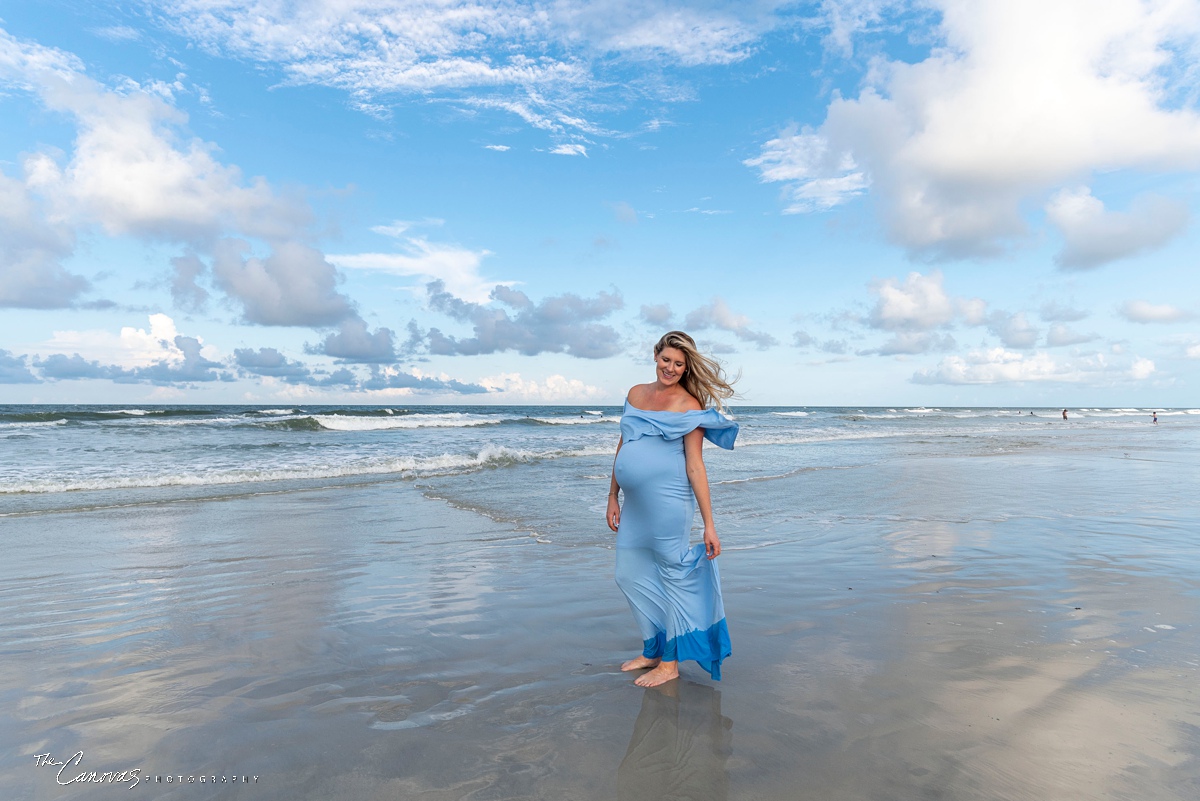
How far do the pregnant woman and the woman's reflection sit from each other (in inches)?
8.0

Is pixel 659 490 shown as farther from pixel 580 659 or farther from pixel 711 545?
pixel 580 659

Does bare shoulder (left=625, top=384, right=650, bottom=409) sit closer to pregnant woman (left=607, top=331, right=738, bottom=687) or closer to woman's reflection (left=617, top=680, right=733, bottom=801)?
pregnant woman (left=607, top=331, right=738, bottom=687)

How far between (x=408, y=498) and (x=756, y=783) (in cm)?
1034

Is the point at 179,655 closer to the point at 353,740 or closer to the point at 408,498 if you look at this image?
the point at 353,740

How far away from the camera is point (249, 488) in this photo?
44.6 feet

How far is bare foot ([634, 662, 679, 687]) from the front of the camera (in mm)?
3918

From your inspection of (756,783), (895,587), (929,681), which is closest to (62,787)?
(756,783)

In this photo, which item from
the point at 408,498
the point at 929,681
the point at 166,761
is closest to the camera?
the point at 166,761

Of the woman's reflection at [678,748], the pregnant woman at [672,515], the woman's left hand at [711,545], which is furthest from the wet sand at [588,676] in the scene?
the woman's left hand at [711,545]

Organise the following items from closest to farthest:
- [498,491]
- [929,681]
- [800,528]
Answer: [929,681], [800,528], [498,491]

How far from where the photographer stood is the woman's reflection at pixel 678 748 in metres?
2.85

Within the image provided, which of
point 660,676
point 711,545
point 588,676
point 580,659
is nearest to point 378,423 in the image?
point 580,659

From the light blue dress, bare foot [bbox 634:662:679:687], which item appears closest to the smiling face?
the light blue dress

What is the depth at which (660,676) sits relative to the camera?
3965 millimetres
